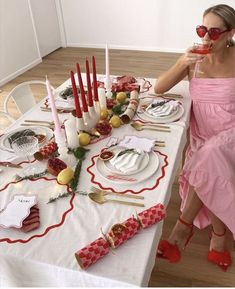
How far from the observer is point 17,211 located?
3.07ft

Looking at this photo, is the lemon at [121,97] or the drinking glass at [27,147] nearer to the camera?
the drinking glass at [27,147]

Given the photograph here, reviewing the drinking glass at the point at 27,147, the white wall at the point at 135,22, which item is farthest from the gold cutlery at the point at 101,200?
the white wall at the point at 135,22

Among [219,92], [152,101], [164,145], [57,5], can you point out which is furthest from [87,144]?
[57,5]

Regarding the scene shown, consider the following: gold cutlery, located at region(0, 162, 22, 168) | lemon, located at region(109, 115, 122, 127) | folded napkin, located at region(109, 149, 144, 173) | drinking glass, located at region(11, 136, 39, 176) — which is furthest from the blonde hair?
gold cutlery, located at region(0, 162, 22, 168)

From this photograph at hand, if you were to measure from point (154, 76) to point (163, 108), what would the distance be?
102 inches

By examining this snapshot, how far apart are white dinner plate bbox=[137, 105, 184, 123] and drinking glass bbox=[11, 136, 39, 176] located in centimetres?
52

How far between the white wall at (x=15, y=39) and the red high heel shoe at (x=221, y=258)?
3348 millimetres

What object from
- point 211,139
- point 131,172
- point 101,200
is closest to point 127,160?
point 131,172

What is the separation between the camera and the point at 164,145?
1.21m

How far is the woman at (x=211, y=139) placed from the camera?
4.60 ft

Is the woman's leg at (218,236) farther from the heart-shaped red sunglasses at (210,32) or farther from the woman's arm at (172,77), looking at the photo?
the heart-shaped red sunglasses at (210,32)

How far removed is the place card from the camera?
0.89 m

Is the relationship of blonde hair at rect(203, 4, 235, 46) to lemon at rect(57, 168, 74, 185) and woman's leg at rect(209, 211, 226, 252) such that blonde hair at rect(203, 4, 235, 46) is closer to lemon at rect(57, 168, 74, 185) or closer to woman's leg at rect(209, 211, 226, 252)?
woman's leg at rect(209, 211, 226, 252)

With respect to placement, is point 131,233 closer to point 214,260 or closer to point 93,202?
point 93,202
